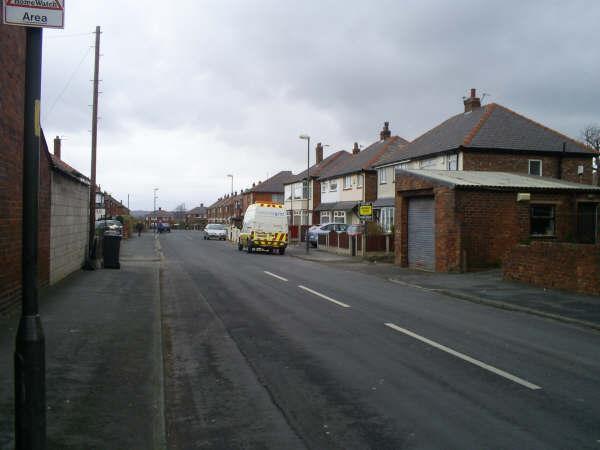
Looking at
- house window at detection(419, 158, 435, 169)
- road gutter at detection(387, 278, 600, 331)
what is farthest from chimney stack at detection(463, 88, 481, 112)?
road gutter at detection(387, 278, 600, 331)

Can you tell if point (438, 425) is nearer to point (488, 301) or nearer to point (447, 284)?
point (488, 301)

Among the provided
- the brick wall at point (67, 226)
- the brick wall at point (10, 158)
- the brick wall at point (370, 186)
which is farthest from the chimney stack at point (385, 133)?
the brick wall at point (10, 158)

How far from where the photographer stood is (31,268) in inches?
151

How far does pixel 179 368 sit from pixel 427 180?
17.0 m

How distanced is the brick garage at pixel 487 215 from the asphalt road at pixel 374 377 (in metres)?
8.46

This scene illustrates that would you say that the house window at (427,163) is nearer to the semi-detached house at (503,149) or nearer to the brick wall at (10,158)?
Answer: the semi-detached house at (503,149)

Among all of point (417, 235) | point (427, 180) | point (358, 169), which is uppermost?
point (358, 169)

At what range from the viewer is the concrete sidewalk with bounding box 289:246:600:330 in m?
11.8

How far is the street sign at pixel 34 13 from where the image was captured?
4027 millimetres

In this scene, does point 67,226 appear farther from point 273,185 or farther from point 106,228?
point 273,185

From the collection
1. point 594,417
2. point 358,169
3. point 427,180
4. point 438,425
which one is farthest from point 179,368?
point 358,169

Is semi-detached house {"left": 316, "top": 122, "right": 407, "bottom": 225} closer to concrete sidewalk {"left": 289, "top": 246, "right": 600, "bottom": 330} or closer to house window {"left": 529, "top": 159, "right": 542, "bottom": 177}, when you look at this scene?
house window {"left": 529, "top": 159, "right": 542, "bottom": 177}

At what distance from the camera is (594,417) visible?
544 cm

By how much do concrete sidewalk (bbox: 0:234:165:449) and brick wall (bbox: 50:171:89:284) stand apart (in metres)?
2.89
